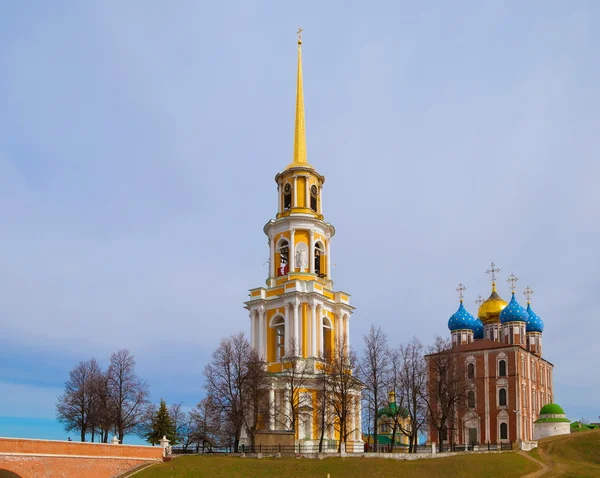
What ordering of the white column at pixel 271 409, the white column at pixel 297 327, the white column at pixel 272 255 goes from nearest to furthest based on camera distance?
1. the white column at pixel 271 409
2. the white column at pixel 297 327
3. the white column at pixel 272 255

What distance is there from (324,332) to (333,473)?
62.5ft

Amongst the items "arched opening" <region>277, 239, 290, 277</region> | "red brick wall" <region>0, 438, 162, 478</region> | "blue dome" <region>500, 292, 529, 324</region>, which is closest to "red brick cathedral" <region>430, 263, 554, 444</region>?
"blue dome" <region>500, 292, 529, 324</region>

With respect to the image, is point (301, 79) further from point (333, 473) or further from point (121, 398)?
point (333, 473)

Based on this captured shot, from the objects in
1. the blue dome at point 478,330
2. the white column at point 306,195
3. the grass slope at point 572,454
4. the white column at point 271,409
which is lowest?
the grass slope at point 572,454

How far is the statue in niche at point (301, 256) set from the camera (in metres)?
52.4

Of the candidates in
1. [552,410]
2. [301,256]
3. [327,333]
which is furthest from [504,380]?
[301,256]

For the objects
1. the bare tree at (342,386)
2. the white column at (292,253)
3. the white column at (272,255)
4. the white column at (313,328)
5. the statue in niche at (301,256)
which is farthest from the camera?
the white column at (272,255)

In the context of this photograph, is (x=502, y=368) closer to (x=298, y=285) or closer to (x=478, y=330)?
(x=478, y=330)

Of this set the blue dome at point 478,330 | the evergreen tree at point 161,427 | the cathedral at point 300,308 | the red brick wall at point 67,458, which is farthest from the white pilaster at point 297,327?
the blue dome at point 478,330

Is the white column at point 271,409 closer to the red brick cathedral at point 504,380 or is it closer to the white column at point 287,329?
the white column at point 287,329

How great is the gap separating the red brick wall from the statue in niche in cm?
1884

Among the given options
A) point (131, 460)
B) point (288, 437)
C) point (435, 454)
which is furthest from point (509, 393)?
point (131, 460)

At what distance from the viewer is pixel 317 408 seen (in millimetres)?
44875

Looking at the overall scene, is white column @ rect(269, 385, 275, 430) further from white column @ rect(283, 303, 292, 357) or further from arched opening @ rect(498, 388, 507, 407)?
arched opening @ rect(498, 388, 507, 407)
